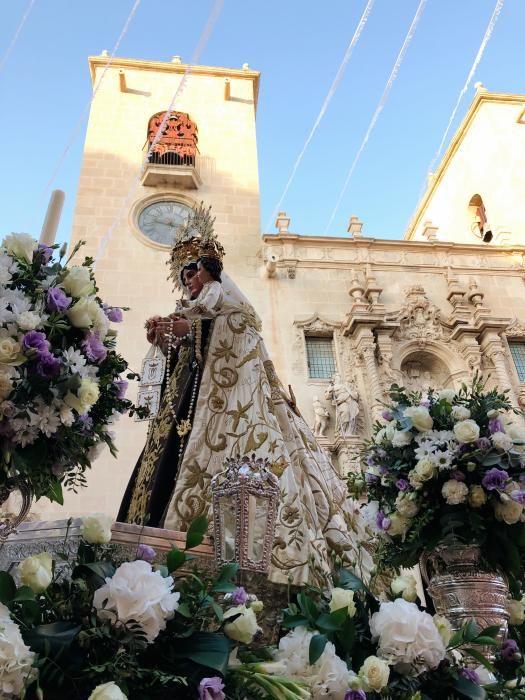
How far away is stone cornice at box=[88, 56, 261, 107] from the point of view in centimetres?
1473

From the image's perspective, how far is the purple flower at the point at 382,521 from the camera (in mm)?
2674

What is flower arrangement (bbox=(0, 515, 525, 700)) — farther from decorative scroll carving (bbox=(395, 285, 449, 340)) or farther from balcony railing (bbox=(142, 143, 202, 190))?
balcony railing (bbox=(142, 143, 202, 190))

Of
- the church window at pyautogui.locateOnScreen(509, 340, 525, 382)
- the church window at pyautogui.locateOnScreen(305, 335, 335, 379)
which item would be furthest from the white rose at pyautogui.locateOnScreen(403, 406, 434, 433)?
the church window at pyautogui.locateOnScreen(509, 340, 525, 382)

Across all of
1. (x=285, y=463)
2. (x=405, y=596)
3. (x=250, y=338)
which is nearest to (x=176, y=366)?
(x=250, y=338)

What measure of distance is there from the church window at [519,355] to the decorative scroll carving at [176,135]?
25.2 feet

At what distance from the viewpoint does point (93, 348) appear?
2.14 m

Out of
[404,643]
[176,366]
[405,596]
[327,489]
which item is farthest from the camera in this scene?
[176,366]

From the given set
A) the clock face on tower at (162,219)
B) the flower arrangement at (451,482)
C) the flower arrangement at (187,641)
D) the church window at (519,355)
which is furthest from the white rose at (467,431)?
the clock face on tower at (162,219)

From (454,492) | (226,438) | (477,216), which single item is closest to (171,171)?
(477,216)

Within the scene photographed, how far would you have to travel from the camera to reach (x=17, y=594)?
136 cm

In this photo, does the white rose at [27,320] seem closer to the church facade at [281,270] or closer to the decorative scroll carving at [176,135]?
the church facade at [281,270]

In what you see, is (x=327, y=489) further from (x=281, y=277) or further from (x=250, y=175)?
(x=250, y=175)

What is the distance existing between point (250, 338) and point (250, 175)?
10.5 m

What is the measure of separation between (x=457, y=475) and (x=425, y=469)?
14cm
